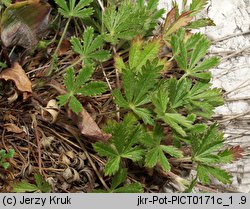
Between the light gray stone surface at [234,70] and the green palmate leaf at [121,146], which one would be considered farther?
the light gray stone surface at [234,70]

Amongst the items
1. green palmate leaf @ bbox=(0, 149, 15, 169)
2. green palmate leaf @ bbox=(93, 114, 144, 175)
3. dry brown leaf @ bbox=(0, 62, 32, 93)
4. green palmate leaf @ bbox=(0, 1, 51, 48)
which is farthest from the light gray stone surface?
green palmate leaf @ bbox=(0, 149, 15, 169)

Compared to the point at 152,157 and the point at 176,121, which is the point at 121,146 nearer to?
the point at 152,157

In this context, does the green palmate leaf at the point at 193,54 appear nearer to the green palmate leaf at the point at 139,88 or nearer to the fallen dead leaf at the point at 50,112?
the green palmate leaf at the point at 139,88

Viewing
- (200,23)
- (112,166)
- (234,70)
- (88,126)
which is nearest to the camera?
(112,166)

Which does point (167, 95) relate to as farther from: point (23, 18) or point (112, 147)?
point (23, 18)

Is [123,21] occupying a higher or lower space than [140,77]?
higher

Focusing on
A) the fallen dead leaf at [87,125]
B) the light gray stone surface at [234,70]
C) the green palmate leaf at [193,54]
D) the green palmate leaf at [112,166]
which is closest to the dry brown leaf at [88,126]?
the fallen dead leaf at [87,125]

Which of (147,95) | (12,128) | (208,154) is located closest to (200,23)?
(147,95)
